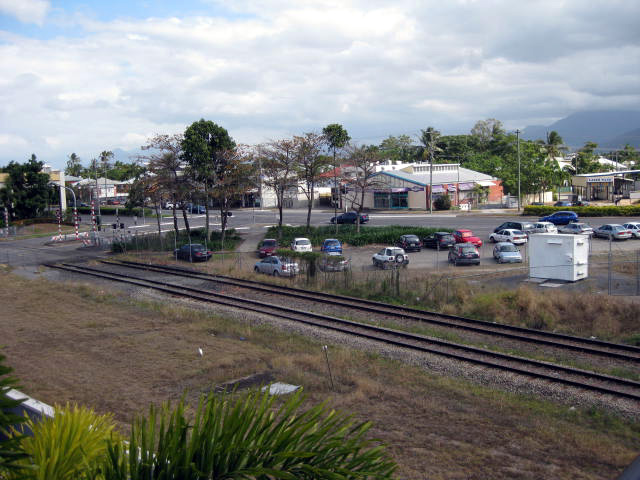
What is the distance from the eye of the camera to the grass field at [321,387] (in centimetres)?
1112

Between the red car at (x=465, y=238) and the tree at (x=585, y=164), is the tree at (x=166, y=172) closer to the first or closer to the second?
the red car at (x=465, y=238)

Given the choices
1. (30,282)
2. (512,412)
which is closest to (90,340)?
(512,412)

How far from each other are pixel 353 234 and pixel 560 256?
24.0 m

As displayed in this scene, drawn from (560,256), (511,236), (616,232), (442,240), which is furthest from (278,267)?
(616,232)

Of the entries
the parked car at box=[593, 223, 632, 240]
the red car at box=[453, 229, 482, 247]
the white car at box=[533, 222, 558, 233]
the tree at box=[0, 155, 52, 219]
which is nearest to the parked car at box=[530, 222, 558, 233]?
the white car at box=[533, 222, 558, 233]

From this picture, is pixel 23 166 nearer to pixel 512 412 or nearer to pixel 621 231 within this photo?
pixel 621 231

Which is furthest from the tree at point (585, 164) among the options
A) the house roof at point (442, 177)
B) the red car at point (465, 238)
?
the red car at point (465, 238)

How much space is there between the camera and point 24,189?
77875 millimetres

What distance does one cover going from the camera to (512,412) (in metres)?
13.8

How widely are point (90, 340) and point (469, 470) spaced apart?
1601 centimetres

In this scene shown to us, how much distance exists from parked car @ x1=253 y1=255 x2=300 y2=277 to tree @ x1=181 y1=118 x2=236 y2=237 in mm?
15095

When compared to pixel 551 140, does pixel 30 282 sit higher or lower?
lower

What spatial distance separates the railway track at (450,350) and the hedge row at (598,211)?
44844 millimetres

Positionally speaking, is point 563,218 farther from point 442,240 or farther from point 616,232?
point 442,240
